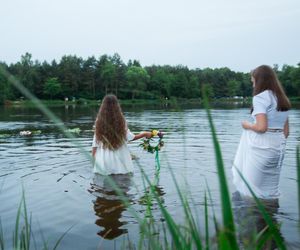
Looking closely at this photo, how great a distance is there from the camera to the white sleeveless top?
5.05m

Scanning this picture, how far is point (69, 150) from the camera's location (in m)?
11.8

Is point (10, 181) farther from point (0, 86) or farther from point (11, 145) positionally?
point (0, 86)

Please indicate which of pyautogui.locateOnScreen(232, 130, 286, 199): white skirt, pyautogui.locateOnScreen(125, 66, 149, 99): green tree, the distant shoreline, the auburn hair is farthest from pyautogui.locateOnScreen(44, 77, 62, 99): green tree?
the auburn hair

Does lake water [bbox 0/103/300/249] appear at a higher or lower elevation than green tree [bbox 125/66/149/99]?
lower

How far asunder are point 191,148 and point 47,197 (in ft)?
22.3

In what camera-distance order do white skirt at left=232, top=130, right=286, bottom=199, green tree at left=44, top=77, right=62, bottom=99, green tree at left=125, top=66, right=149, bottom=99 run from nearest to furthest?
green tree at left=125, top=66, right=149, bottom=99
white skirt at left=232, top=130, right=286, bottom=199
green tree at left=44, top=77, right=62, bottom=99

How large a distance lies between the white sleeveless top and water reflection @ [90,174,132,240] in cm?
199

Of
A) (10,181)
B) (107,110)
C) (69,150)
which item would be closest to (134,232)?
(107,110)

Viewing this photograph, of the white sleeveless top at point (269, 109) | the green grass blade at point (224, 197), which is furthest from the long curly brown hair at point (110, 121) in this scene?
the green grass blade at point (224, 197)

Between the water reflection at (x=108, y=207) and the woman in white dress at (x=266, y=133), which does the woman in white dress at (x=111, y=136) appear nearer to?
the water reflection at (x=108, y=207)

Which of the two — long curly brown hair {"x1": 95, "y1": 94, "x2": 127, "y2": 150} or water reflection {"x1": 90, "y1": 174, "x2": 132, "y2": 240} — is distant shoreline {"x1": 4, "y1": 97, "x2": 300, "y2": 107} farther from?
water reflection {"x1": 90, "y1": 174, "x2": 132, "y2": 240}

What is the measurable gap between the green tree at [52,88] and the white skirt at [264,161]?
8298 cm

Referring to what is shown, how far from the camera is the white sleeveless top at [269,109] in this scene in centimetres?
505

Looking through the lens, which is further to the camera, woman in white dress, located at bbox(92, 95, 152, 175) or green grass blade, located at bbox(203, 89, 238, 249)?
woman in white dress, located at bbox(92, 95, 152, 175)
